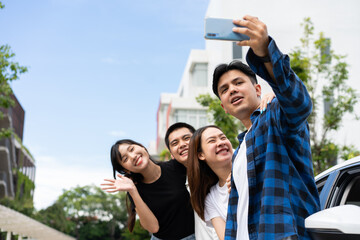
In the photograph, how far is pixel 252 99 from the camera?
2.23 m

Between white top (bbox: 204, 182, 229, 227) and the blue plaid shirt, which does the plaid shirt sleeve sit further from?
white top (bbox: 204, 182, 229, 227)

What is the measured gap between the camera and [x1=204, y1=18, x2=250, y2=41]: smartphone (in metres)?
1.76

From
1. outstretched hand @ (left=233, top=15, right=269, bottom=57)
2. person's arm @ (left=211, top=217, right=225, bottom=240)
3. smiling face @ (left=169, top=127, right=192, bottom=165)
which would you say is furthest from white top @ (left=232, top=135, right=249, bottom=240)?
smiling face @ (left=169, top=127, right=192, bottom=165)

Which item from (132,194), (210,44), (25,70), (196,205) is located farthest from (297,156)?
(210,44)

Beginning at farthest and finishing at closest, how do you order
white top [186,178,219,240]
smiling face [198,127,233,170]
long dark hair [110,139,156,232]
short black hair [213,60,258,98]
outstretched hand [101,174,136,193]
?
long dark hair [110,139,156,232] < outstretched hand [101,174,136,193] < white top [186,178,219,240] < smiling face [198,127,233,170] < short black hair [213,60,258,98]

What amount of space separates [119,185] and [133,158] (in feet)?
1.14

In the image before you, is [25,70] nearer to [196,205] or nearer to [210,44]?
[196,205]

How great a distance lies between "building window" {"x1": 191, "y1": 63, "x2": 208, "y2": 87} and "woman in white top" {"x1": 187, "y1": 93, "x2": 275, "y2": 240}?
94.8ft

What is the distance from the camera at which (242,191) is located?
2070 mm

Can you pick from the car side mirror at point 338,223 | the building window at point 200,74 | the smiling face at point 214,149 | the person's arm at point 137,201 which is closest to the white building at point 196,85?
the building window at point 200,74

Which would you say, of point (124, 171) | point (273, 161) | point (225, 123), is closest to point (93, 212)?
point (225, 123)

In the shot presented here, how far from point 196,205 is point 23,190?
43550 mm

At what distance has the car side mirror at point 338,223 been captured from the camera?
152 centimetres

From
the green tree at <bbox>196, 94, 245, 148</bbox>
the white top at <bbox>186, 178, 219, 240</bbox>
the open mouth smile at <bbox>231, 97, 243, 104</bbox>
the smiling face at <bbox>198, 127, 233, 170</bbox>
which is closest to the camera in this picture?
the open mouth smile at <bbox>231, 97, 243, 104</bbox>
